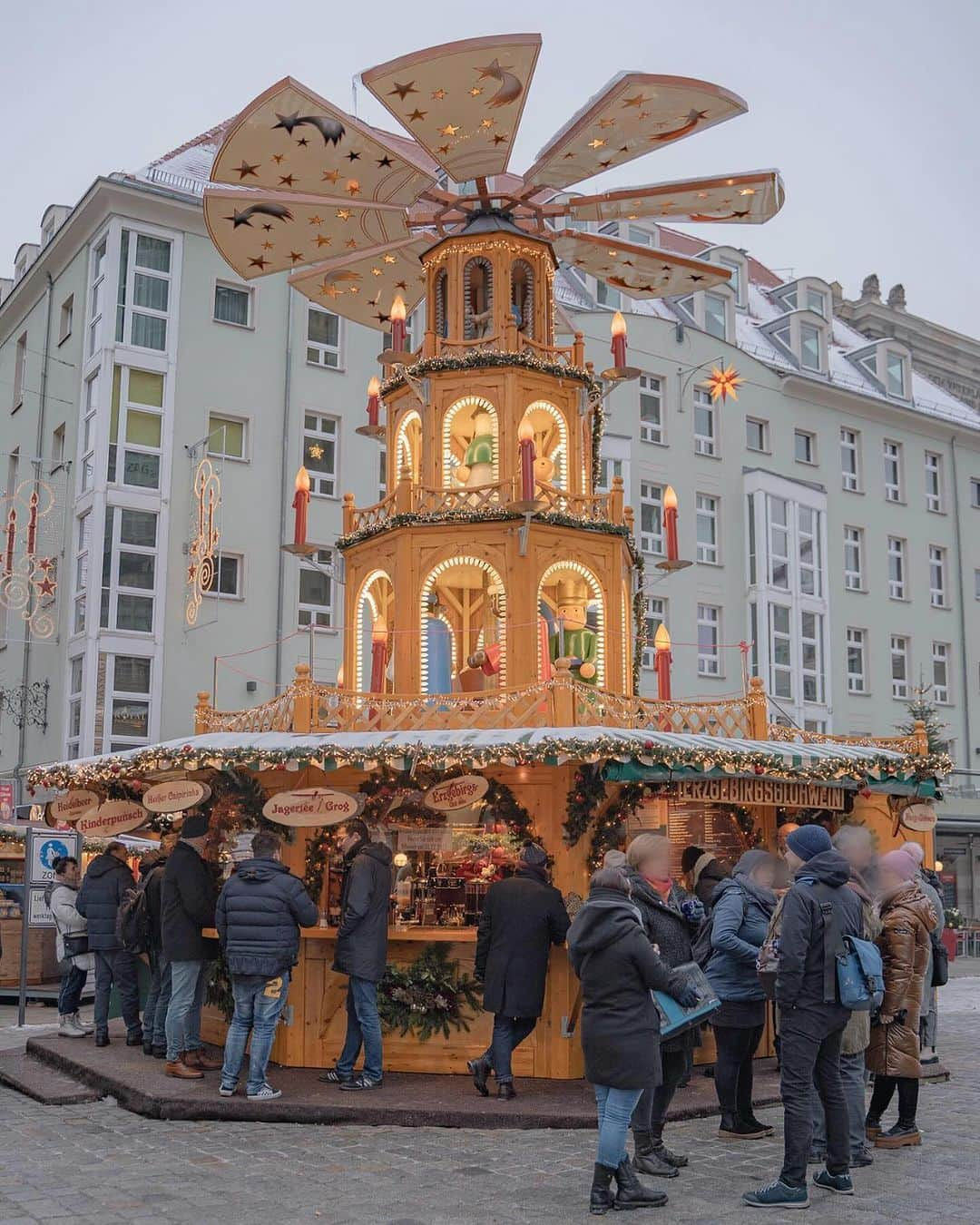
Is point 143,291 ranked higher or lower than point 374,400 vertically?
higher

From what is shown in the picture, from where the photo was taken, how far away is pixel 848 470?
1561 inches

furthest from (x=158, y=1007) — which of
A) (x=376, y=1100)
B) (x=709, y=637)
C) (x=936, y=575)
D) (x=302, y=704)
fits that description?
(x=936, y=575)

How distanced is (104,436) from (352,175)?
14480mm

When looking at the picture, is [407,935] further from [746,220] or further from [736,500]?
[736,500]

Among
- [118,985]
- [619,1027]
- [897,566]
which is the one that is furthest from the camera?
[897,566]

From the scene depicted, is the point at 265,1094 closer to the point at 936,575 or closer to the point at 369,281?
the point at 369,281

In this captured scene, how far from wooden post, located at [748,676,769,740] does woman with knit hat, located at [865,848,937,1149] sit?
476 centimetres

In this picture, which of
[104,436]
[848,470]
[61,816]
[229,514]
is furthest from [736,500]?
[61,816]

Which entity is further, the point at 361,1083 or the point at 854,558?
the point at 854,558

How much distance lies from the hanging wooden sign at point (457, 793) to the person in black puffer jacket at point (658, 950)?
126 inches

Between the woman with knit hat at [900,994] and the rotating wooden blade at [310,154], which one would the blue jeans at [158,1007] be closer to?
the woman with knit hat at [900,994]

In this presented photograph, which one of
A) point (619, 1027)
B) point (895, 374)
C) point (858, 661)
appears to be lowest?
point (619, 1027)

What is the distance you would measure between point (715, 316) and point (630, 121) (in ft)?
84.3

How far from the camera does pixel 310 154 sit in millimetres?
14320
